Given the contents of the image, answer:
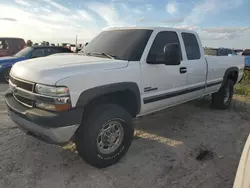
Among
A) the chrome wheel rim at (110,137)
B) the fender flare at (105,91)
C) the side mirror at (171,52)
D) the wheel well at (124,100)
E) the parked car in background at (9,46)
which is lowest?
the chrome wheel rim at (110,137)

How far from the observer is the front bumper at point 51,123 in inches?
101

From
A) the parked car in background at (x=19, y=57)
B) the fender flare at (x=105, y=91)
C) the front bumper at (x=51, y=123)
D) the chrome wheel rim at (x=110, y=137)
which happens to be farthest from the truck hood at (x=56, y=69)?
the parked car in background at (x=19, y=57)

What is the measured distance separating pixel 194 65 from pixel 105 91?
235 centimetres

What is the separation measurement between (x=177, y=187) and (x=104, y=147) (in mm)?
1054

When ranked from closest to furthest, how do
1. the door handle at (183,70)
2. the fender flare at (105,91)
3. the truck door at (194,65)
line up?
the fender flare at (105,91) < the door handle at (183,70) < the truck door at (194,65)

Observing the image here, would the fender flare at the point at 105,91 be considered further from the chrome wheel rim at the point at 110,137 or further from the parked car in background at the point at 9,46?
the parked car in background at the point at 9,46

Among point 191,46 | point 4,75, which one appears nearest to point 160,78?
point 191,46

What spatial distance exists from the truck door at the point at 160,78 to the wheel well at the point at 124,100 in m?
0.18

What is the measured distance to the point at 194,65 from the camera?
4551 millimetres

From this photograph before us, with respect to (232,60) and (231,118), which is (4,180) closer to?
(231,118)

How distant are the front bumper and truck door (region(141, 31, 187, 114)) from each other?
1.24 m

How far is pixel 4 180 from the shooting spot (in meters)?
2.79

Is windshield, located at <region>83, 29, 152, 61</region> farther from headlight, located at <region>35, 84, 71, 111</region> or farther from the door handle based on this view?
headlight, located at <region>35, 84, 71, 111</region>

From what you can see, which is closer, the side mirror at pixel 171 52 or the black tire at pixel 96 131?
the black tire at pixel 96 131
